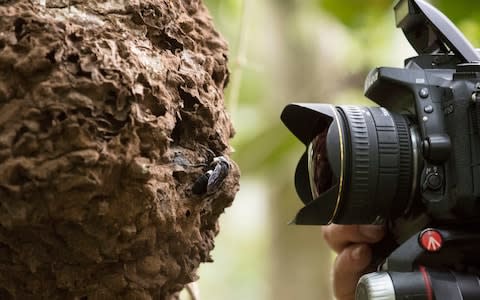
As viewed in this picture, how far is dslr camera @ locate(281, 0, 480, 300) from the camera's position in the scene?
0.84 meters

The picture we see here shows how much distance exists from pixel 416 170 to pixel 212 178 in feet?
0.86

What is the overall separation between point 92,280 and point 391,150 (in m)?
0.39

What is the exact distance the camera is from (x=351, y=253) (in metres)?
1.02

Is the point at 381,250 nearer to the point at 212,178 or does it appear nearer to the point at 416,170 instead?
the point at 416,170

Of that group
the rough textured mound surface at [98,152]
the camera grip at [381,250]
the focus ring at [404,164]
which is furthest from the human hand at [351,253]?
the rough textured mound surface at [98,152]

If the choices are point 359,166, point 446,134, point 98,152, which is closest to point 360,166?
point 359,166

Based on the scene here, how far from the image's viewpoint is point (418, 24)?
3.19 ft

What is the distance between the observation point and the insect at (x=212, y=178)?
0.79 meters

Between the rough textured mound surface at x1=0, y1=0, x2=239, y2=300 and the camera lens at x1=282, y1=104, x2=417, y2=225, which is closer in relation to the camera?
the rough textured mound surface at x1=0, y1=0, x2=239, y2=300

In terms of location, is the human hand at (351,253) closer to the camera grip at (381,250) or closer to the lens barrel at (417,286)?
the camera grip at (381,250)

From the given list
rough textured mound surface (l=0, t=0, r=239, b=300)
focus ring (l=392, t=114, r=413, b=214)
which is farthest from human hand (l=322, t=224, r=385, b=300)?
rough textured mound surface (l=0, t=0, r=239, b=300)

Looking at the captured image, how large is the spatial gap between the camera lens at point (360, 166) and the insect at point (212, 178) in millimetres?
144

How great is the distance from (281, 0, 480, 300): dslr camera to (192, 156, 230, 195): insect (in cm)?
14

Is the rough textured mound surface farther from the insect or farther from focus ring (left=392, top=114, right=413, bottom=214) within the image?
focus ring (left=392, top=114, right=413, bottom=214)
